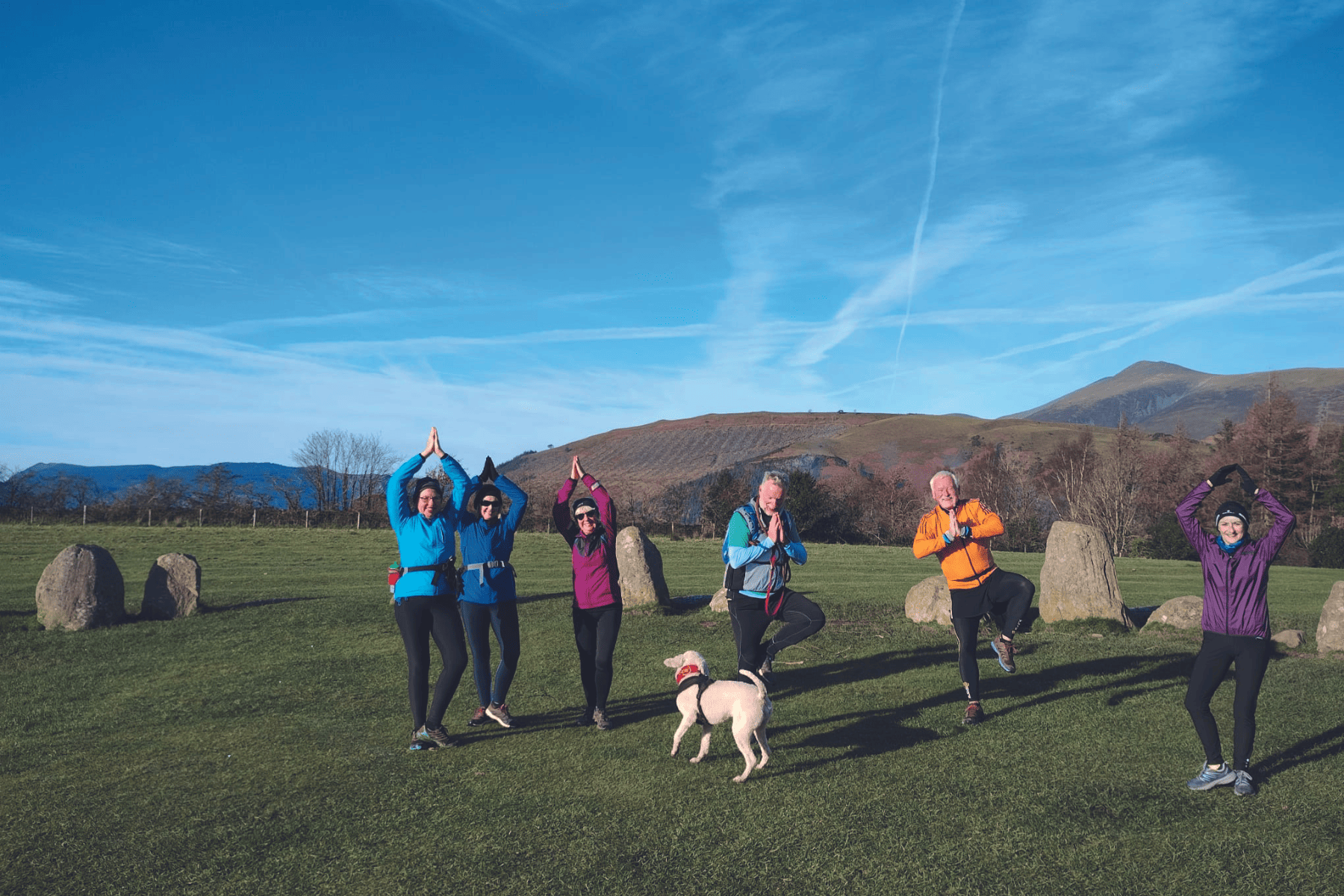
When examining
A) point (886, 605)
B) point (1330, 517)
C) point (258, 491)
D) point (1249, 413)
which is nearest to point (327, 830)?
point (886, 605)

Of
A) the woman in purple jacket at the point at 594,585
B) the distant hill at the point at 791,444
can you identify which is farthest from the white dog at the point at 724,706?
the distant hill at the point at 791,444

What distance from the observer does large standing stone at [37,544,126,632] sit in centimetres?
1548

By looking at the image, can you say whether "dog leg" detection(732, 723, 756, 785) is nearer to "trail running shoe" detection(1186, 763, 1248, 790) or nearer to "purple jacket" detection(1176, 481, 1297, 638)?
"trail running shoe" detection(1186, 763, 1248, 790)

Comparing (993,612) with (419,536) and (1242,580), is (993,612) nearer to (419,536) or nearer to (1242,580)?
(1242,580)

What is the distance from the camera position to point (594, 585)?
26.6 ft

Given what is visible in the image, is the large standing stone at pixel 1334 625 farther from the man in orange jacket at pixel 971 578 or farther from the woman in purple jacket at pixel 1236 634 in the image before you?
the woman in purple jacket at pixel 1236 634

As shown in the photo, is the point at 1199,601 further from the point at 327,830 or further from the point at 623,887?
the point at 327,830

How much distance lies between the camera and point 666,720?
8680 millimetres

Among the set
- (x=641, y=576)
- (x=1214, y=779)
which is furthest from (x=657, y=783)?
(x=641, y=576)

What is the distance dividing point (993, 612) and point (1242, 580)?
2548mm

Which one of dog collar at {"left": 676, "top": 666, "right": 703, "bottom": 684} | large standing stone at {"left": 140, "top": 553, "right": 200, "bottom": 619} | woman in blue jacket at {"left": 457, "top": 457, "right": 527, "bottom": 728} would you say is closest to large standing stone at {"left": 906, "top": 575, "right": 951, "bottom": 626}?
dog collar at {"left": 676, "top": 666, "right": 703, "bottom": 684}

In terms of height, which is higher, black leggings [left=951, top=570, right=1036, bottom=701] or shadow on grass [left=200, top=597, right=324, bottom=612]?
black leggings [left=951, top=570, right=1036, bottom=701]

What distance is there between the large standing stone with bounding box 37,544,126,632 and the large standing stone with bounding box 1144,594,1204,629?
1821 cm

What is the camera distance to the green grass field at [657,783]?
508cm
